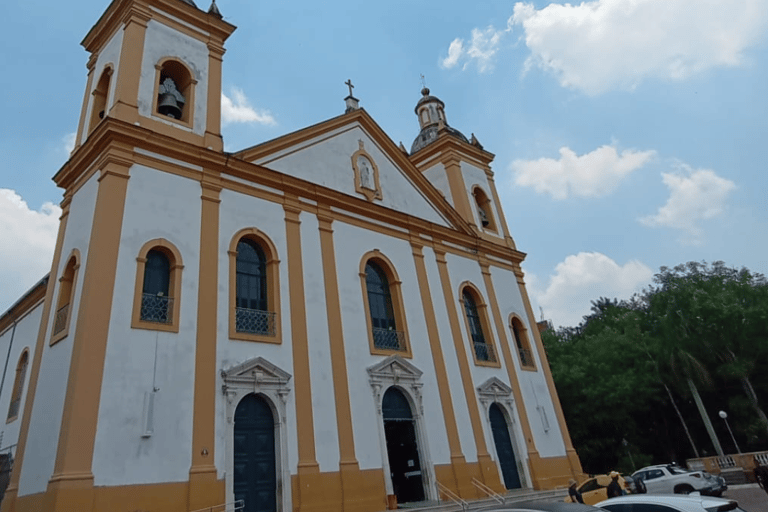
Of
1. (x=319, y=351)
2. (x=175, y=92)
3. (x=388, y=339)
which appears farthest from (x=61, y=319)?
(x=388, y=339)

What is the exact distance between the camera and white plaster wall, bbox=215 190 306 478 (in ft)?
34.7

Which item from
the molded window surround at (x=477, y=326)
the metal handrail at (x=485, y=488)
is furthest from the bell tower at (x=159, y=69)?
the metal handrail at (x=485, y=488)

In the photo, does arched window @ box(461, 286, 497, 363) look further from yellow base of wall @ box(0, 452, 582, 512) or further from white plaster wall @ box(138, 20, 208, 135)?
white plaster wall @ box(138, 20, 208, 135)

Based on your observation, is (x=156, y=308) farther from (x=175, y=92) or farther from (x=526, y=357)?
(x=526, y=357)

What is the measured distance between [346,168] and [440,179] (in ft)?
20.8

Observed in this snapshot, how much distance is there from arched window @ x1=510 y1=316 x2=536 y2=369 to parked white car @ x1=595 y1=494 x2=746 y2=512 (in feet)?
41.0

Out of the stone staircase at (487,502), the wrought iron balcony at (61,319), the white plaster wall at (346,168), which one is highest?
the white plaster wall at (346,168)

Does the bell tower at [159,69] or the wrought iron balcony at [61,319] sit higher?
the bell tower at [159,69]

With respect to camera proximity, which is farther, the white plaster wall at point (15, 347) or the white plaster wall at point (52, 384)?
the white plaster wall at point (15, 347)

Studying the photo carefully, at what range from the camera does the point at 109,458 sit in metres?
8.66

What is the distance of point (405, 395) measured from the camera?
544 inches

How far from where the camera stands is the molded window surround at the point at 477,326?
1669 centimetres

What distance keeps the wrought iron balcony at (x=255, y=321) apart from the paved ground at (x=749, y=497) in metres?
11.2

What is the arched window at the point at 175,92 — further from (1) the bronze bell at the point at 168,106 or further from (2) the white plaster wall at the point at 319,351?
(2) the white plaster wall at the point at 319,351
